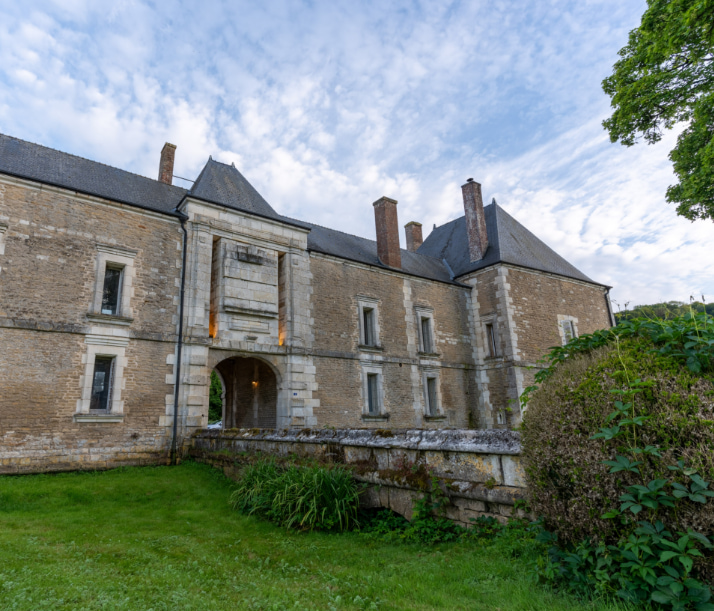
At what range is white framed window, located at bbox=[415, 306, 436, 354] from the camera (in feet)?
56.3

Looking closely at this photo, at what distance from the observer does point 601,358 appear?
300cm

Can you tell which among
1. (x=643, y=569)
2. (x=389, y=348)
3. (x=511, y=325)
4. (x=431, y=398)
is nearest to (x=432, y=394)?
(x=431, y=398)

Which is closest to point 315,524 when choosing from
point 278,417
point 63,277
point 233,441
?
point 233,441

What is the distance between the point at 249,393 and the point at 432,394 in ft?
22.2

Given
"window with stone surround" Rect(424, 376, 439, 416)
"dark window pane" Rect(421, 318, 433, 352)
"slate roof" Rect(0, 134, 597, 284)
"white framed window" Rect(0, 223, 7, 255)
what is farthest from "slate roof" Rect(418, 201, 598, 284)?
"white framed window" Rect(0, 223, 7, 255)

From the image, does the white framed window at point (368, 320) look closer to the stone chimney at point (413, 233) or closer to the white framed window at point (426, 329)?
the white framed window at point (426, 329)

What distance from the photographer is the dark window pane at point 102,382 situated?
1043cm

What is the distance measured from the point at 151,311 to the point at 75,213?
9.75 feet

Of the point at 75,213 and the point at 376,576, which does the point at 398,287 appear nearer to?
the point at 75,213

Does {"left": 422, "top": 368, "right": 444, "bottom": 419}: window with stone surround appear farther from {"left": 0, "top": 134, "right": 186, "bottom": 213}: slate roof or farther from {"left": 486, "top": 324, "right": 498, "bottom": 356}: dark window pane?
{"left": 0, "top": 134, "right": 186, "bottom": 213}: slate roof

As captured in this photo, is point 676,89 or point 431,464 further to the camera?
point 676,89

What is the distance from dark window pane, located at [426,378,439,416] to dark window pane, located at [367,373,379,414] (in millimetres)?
2514

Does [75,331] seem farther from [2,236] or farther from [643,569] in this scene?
[643,569]

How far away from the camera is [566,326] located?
19062mm
